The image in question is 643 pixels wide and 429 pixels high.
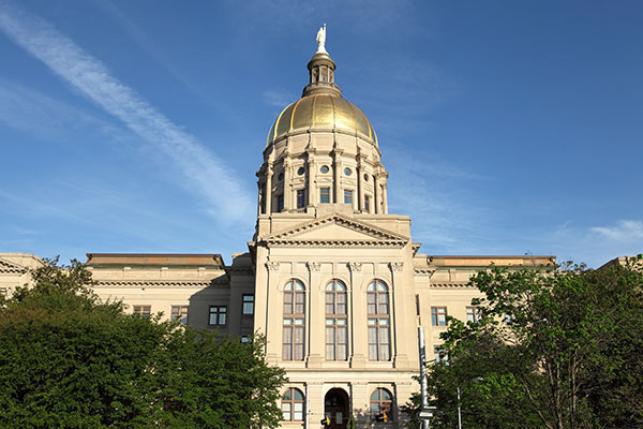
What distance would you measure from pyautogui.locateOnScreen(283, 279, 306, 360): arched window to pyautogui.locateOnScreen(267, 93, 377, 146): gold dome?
27093 mm

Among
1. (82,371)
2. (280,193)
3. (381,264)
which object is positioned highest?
(280,193)

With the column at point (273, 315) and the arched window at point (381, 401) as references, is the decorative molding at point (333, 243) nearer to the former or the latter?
the column at point (273, 315)

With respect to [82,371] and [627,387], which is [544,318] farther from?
[82,371]

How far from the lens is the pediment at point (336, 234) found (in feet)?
166

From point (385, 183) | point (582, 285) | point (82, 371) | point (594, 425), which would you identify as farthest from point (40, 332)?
point (385, 183)

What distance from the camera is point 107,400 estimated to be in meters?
34.5

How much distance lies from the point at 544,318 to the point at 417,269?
105ft

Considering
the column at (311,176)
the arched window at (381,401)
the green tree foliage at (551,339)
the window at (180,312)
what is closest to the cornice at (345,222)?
the arched window at (381,401)

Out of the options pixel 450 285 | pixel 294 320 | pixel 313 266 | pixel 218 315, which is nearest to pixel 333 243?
pixel 313 266

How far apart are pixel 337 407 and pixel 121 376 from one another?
1999 centimetres

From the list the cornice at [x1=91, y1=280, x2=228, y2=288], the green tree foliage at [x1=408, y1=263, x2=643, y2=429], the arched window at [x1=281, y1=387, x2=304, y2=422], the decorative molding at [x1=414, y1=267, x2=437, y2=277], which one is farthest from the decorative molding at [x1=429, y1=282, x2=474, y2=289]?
the green tree foliage at [x1=408, y1=263, x2=643, y2=429]

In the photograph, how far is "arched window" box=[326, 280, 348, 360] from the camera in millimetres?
48344

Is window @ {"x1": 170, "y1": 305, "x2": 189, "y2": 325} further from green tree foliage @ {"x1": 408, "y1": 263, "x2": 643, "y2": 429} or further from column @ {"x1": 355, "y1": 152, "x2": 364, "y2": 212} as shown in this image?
green tree foliage @ {"x1": 408, "y1": 263, "x2": 643, "y2": 429}

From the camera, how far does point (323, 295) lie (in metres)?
49.8
